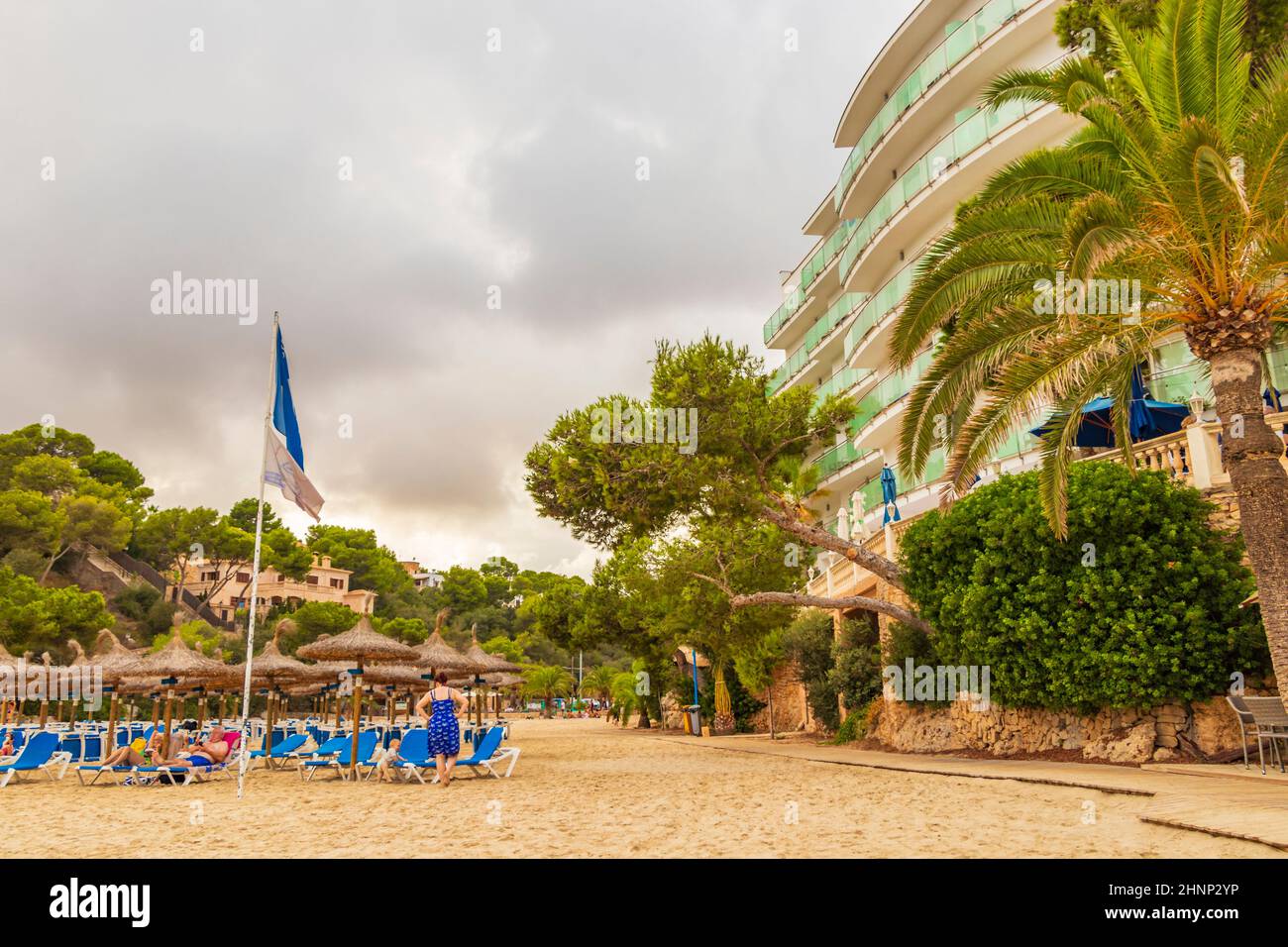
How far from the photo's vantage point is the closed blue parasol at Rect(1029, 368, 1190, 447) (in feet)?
46.0

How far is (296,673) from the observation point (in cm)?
2061

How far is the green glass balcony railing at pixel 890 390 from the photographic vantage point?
25.8 metres

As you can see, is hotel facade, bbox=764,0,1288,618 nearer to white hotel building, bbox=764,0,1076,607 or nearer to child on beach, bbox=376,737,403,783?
white hotel building, bbox=764,0,1076,607

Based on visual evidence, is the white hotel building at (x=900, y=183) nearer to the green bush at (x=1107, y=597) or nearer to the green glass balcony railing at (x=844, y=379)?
the green glass balcony railing at (x=844, y=379)

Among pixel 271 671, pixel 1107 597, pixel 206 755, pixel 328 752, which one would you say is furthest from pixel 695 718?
pixel 1107 597

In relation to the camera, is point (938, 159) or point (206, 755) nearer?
point (206, 755)

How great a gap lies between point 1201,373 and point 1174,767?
8591 millimetres

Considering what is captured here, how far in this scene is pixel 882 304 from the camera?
26797 mm

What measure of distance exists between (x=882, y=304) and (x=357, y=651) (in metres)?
19.3

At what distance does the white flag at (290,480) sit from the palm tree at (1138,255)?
808 centimetres

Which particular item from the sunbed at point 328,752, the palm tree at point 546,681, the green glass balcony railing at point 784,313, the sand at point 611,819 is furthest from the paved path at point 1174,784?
the palm tree at point 546,681

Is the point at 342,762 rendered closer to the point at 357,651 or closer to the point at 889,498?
the point at 357,651
